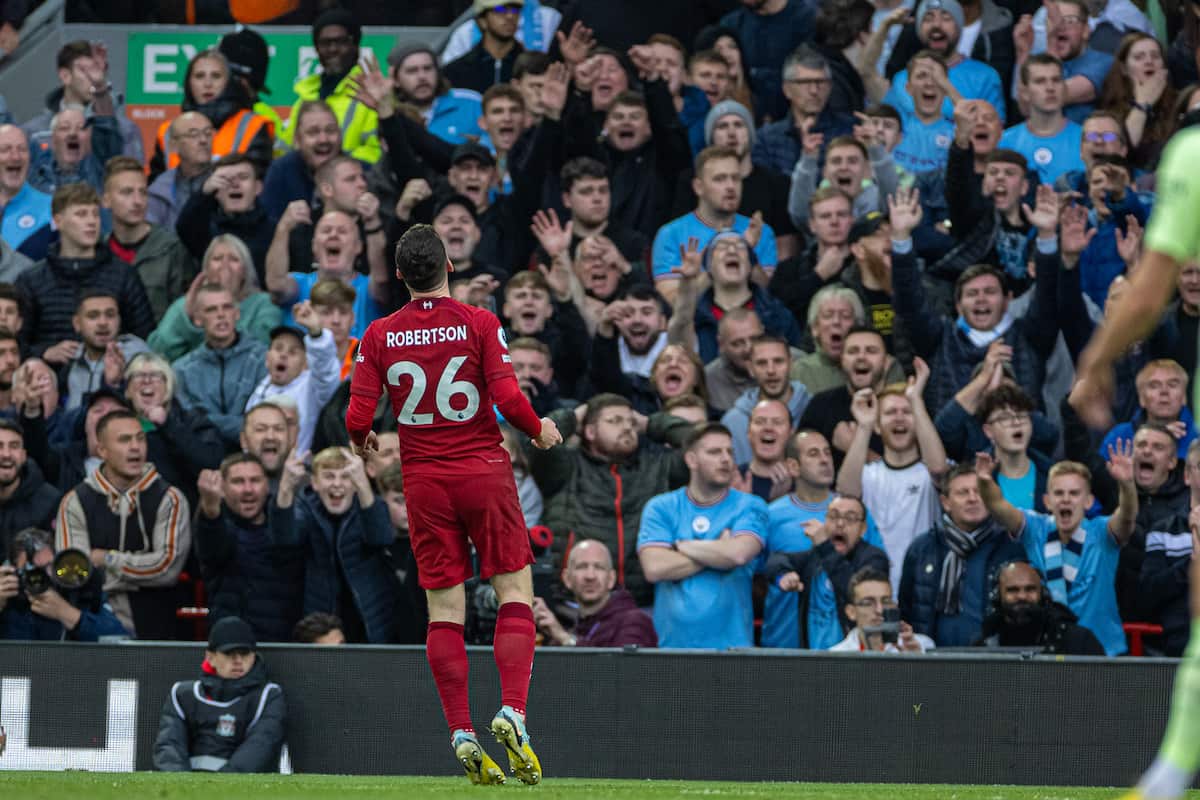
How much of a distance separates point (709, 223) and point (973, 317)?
2.18m

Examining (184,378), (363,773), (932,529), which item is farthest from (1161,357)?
(184,378)

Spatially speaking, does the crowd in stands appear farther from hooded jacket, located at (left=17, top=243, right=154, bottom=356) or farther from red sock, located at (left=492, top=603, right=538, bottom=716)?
red sock, located at (left=492, top=603, right=538, bottom=716)

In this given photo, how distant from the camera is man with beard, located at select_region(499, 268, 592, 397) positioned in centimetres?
1352

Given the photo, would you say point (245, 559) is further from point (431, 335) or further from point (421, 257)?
point (421, 257)

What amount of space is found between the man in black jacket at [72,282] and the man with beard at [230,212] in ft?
2.07

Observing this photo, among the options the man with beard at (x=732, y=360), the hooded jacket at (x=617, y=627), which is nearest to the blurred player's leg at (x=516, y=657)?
the hooded jacket at (x=617, y=627)

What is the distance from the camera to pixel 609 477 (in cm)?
1252

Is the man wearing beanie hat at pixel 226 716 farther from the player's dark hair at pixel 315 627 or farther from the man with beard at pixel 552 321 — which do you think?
the man with beard at pixel 552 321

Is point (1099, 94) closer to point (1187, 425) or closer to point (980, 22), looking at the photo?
point (980, 22)

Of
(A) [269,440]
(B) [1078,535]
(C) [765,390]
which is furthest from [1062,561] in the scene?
(A) [269,440]

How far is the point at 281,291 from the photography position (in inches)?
569

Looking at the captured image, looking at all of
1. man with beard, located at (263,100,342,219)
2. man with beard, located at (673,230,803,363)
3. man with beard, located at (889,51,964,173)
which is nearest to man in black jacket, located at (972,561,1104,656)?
man with beard, located at (673,230,803,363)

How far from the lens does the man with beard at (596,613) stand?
11.6m

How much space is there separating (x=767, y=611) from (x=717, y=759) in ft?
4.51
